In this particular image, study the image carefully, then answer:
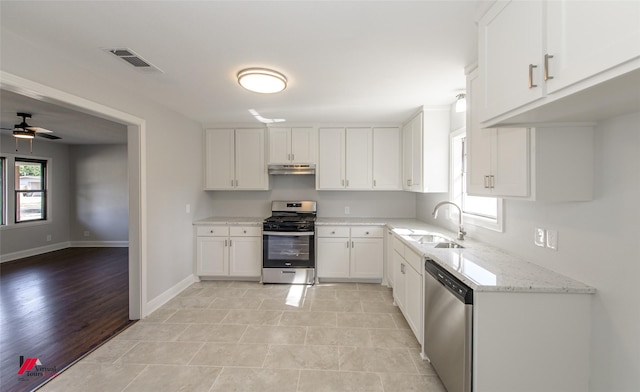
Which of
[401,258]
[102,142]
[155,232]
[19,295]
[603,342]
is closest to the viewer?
[603,342]

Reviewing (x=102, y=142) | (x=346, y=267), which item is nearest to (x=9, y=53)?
(x=346, y=267)

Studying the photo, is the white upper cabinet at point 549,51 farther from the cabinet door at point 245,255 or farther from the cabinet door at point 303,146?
the cabinet door at point 245,255

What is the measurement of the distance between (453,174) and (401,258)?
3.98 ft

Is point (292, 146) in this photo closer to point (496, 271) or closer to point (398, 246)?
point (398, 246)

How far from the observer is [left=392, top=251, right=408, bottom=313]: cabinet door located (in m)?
2.74

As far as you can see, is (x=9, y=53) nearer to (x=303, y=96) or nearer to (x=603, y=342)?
(x=303, y=96)

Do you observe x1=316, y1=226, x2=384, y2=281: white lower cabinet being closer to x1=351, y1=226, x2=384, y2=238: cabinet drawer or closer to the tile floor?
x1=351, y1=226, x2=384, y2=238: cabinet drawer

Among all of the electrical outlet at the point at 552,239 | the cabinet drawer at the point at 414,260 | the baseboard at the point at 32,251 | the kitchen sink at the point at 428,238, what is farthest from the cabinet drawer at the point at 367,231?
the baseboard at the point at 32,251

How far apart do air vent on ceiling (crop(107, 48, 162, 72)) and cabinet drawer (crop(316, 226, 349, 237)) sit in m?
2.68

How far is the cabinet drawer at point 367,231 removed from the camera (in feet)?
12.5

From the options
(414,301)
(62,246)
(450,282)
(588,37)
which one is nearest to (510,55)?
(588,37)

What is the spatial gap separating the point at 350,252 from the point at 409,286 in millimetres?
1355

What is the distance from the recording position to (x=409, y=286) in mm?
2531

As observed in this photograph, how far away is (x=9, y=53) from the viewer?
1697 mm
